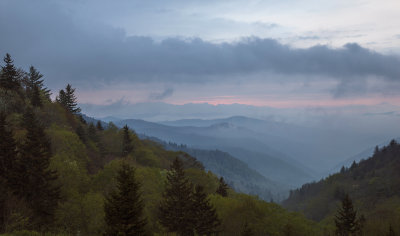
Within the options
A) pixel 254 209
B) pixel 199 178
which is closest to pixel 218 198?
pixel 254 209

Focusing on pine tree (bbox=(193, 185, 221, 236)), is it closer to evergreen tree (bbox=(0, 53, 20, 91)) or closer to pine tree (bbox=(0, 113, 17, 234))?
pine tree (bbox=(0, 113, 17, 234))

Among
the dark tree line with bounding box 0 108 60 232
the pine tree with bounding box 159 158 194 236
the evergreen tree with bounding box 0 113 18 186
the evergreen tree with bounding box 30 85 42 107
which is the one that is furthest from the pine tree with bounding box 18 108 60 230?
the evergreen tree with bounding box 30 85 42 107

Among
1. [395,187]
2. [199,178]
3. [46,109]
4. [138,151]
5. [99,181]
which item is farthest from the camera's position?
[395,187]

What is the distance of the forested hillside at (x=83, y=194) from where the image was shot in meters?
23.6

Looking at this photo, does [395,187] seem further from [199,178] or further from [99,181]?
[99,181]

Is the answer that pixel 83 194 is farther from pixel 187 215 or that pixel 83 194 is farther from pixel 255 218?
pixel 255 218

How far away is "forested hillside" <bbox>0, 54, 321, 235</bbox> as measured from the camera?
77.5ft

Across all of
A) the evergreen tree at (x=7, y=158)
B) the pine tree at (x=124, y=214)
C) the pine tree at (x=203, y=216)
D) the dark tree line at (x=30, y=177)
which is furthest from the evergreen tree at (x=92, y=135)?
the pine tree at (x=124, y=214)

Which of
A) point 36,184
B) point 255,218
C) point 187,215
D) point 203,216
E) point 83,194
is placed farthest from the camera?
point 255,218

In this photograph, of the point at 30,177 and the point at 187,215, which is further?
the point at 187,215

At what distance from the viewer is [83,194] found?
44.3 metres

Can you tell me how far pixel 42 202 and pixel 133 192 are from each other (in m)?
18.8

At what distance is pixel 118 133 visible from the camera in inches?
3688

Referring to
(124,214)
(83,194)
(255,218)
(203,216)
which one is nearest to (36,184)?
(83,194)
